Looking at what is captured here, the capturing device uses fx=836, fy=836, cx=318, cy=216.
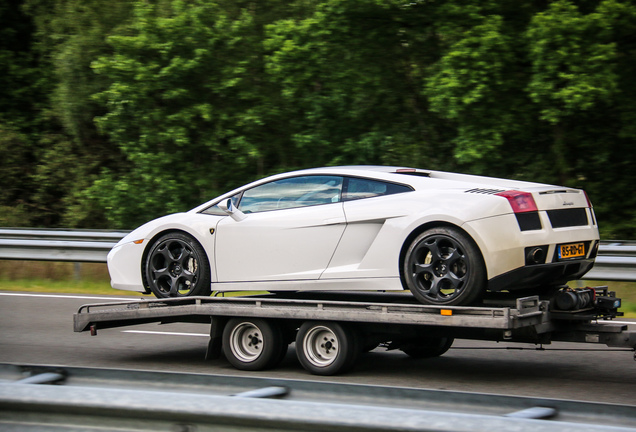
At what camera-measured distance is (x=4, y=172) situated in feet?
80.7

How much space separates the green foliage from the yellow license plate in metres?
8.86

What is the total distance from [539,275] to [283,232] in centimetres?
226

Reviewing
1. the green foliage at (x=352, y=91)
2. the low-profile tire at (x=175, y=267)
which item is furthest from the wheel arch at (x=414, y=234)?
the green foliage at (x=352, y=91)

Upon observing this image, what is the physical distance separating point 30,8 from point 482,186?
74.7ft

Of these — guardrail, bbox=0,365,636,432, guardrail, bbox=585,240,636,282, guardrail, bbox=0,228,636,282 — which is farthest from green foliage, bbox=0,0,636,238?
guardrail, bbox=0,365,636,432

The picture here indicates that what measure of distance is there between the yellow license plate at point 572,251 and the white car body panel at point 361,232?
6 centimetres

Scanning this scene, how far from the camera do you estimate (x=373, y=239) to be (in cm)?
707

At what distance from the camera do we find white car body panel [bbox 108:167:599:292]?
6.48 m

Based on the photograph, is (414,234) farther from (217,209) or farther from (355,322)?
(217,209)

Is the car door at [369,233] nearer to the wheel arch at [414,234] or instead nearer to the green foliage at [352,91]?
the wheel arch at [414,234]

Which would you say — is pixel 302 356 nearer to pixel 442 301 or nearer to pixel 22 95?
pixel 442 301

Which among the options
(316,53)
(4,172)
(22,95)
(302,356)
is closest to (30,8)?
(22,95)

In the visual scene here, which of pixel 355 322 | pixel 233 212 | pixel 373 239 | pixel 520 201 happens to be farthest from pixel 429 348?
pixel 233 212

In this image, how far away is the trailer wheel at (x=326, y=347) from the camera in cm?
712
